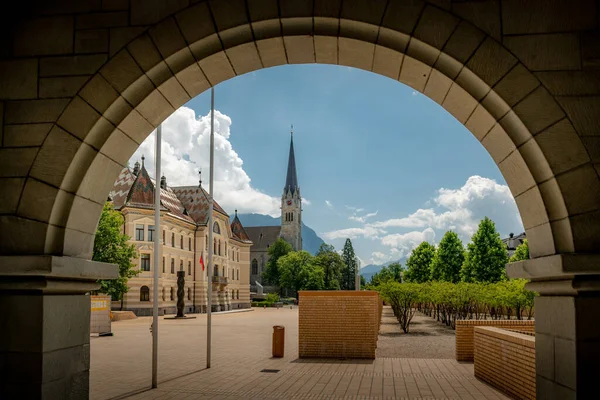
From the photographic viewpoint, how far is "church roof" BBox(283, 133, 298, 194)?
135m

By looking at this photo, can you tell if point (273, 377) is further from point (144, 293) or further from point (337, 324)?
point (144, 293)

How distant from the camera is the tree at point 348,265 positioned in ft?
368

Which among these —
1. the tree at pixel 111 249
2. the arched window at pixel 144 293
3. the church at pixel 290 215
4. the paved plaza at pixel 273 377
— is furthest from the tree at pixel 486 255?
the church at pixel 290 215

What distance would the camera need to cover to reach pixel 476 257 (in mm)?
48719

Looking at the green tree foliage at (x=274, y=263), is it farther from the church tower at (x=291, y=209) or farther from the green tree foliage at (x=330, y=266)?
the church tower at (x=291, y=209)

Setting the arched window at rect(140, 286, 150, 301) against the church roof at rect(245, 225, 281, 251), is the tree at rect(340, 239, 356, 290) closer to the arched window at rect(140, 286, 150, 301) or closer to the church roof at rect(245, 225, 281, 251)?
the church roof at rect(245, 225, 281, 251)

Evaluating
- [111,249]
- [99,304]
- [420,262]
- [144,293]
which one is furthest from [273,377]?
[420,262]

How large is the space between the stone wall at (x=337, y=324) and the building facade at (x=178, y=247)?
25.5 metres

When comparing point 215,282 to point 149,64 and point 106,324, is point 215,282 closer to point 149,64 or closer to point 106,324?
point 106,324

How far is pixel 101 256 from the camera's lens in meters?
34.1

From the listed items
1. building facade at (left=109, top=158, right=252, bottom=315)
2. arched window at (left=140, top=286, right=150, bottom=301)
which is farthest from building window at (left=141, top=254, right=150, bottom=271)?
arched window at (left=140, top=286, right=150, bottom=301)

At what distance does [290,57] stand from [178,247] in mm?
→ 48569

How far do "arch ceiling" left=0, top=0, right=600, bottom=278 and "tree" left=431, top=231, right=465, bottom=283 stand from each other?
168 ft

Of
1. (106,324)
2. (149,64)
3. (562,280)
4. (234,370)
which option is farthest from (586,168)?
(106,324)
